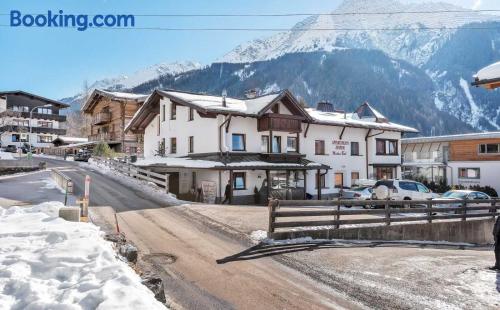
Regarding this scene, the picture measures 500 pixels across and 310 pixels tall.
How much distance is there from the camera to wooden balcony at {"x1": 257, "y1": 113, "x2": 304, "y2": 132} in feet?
89.4

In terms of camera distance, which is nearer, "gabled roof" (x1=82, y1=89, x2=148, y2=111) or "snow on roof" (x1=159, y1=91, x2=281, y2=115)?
"snow on roof" (x1=159, y1=91, x2=281, y2=115)

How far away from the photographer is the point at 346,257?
9.64 metres

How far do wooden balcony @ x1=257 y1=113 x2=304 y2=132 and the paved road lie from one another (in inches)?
559

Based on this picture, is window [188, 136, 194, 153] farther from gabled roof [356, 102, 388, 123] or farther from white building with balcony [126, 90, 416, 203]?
gabled roof [356, 102, 388, 123]

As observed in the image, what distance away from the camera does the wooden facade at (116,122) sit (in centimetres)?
4900

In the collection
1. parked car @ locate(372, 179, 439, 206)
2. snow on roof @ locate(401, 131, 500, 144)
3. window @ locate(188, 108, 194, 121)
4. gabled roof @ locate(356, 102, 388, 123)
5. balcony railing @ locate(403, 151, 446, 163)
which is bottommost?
parked car @ locate(372, 179, 439, 206)

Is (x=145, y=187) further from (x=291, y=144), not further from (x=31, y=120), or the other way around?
(x=31, y=120)

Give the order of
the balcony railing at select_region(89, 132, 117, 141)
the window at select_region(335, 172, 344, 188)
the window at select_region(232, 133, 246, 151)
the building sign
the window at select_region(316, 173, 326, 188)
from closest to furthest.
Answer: the window at select_region(232, 133, 246, 151), the window at select_region(316, 173, 326, 188), the building sign, the window at select_region(335, 172, 344, 188), the balcony railing at select_region(89, 132, 117, 141)

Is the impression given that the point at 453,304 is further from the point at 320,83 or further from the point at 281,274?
the point at 320,83

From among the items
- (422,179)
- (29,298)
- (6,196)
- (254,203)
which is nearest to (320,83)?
(422,179)

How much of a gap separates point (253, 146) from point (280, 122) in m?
2.77

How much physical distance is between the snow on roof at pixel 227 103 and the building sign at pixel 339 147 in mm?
8642

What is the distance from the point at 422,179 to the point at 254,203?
2837 cm

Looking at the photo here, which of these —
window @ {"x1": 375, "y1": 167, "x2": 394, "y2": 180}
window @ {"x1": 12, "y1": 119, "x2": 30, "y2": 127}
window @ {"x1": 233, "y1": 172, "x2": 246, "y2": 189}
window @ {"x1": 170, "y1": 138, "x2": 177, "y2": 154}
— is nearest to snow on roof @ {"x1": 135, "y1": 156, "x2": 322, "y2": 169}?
window @ {"x1": 233, "y1": 172, "x2": 246, "y2": 189}
